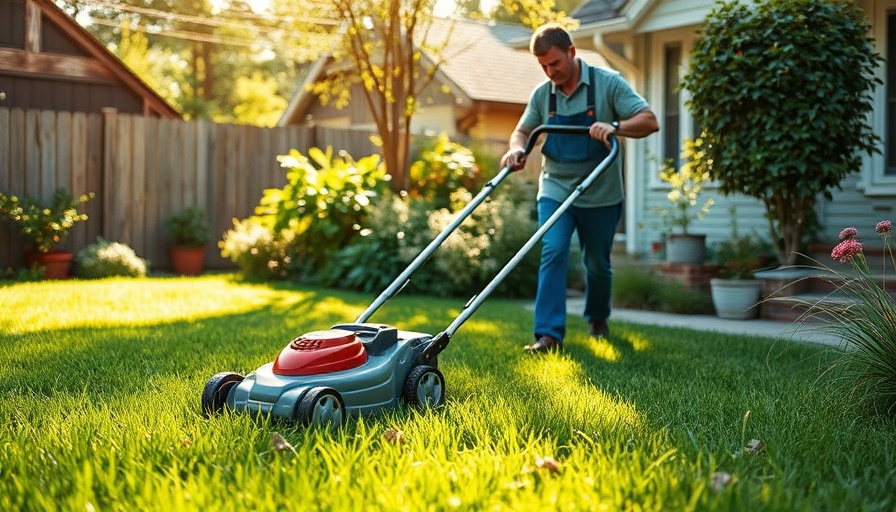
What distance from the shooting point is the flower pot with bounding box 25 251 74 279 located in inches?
409

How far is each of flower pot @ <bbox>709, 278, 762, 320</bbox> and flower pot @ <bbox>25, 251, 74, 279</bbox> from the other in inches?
269

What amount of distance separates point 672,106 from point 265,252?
16.0 ft

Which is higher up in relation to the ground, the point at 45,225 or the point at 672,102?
the point at 672,102

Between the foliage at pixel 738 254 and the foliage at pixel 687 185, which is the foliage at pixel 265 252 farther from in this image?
the foliage at pixel 738 254

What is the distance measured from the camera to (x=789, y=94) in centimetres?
754

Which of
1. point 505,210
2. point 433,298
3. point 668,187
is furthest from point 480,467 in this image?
point 668,187

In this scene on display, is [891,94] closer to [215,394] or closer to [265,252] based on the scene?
[265,252]

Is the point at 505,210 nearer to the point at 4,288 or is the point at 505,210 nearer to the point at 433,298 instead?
the point at 433,298

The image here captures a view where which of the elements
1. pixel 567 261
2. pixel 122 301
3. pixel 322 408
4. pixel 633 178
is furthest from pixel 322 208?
pixel 322 408

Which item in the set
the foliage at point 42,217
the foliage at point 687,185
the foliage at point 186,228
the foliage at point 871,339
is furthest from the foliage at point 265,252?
the foliage at point 871,339

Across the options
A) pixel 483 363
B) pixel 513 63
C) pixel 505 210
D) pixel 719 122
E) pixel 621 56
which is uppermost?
pixel 513 63

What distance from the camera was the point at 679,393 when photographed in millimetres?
4164

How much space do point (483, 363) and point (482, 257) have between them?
4.75 m

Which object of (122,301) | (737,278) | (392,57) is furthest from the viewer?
(392,57)
